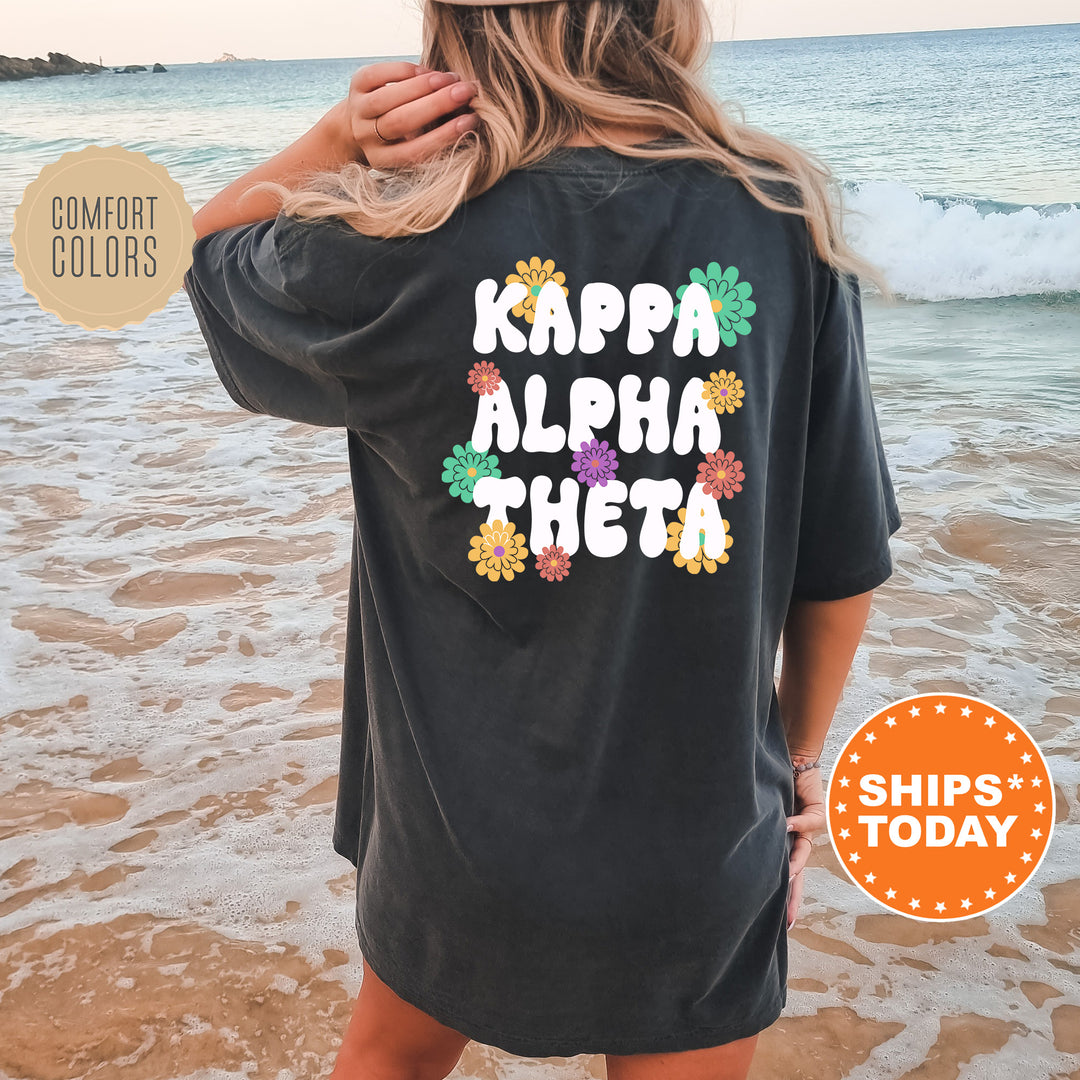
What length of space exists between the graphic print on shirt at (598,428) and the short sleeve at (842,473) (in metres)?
0.12

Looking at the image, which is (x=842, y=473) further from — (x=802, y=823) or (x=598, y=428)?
(x=802, y=823)

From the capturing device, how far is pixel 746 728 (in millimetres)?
1070

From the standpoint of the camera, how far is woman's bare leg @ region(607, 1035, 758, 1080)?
45.1 inches

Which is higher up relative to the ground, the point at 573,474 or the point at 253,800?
the point at 573,474

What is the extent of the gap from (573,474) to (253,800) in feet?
7.56

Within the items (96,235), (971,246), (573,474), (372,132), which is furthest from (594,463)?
(971,246)

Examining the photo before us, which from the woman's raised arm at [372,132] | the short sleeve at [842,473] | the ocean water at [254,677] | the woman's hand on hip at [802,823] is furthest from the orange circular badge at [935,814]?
the woman's raised arm at [372,132]

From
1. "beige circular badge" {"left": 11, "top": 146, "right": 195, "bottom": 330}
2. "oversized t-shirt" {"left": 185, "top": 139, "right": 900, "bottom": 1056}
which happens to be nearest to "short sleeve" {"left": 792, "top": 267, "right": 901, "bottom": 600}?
"oversized t-shirt" {"left": 185, "top": 139, "right": 900, "bottom": 1056}

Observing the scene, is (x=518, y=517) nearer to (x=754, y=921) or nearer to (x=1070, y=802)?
(x=754, y=921)

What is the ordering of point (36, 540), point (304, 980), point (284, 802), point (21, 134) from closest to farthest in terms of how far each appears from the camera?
point (304, 980) → point (284, 802) → point (36, 540) → point (21, 134)

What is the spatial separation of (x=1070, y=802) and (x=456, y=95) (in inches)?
111

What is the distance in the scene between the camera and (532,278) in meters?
0.94

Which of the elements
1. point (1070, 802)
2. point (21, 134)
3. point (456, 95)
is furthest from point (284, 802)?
point (21, 134)

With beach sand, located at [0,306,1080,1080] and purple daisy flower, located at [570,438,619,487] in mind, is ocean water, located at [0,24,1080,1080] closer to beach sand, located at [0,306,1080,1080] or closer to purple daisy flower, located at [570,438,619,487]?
beach sand, located at [0,306,1080,1080]
